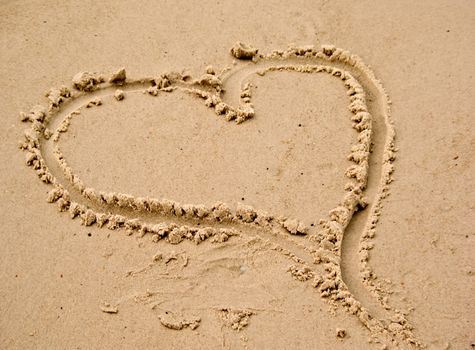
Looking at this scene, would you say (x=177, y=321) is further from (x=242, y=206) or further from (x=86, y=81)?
(x=86, y=81)

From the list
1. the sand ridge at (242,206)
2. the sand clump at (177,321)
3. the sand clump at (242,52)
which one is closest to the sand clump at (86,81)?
the sand ridge at (242,206)

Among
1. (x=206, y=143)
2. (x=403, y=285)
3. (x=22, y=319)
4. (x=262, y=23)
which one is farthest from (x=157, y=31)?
(x=403, y=285)

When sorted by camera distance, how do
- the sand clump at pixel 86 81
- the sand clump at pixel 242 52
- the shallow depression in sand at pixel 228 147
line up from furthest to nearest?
the sand clump at pixel 242 52, the sand clump at pixel 86 81, the shallow depression in sand at pixel 228 147

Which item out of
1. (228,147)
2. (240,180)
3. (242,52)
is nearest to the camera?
(240,180)

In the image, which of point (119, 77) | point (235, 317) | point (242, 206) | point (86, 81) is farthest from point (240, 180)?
point (86, 81)

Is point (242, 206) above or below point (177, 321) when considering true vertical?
above

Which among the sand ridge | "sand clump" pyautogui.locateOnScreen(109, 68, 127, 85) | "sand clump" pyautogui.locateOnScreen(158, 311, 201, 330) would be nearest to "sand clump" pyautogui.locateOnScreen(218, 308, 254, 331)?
"sand clump" pyautogui.locateOnScreen(158, 311, 201, 330)

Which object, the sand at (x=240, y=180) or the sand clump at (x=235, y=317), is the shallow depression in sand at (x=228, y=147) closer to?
the sand at (x=240, y=180)

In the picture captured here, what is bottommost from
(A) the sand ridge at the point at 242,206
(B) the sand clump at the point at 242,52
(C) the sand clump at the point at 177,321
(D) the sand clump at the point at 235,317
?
(C) the sand clump at the point at 177,321
